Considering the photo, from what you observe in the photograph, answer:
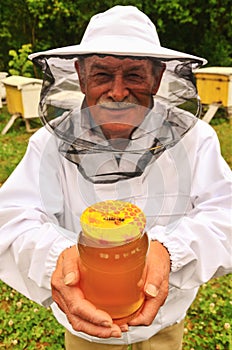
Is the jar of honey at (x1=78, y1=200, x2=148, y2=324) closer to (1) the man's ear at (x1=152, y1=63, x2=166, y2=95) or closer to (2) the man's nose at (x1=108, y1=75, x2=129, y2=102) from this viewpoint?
(2) the man's nose at (x1=108, y1=75, x2=129, y2=102)

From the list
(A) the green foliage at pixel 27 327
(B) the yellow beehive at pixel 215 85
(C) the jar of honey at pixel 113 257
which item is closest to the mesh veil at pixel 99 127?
(C) the jar of honey at pixel 113 257

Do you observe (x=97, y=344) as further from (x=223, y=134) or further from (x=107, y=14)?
(x=223, y=134)

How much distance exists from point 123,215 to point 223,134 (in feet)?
13.6

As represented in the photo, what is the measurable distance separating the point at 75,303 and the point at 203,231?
335 mm

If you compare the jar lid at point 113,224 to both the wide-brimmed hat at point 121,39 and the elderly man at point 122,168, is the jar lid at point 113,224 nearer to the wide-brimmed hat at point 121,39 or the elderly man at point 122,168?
the elderly man at point 122,168

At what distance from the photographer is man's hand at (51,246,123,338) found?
694 millimetres

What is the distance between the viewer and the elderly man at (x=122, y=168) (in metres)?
0.88

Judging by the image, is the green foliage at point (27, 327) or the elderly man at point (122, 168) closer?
the elderly man at point (122, 168)

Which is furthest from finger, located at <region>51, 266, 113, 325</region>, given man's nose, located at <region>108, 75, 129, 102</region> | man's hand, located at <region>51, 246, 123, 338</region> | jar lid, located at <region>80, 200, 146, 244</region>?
man's nose, located at <region>108, 75, 129, 102</region>

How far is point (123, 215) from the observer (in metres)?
0.68

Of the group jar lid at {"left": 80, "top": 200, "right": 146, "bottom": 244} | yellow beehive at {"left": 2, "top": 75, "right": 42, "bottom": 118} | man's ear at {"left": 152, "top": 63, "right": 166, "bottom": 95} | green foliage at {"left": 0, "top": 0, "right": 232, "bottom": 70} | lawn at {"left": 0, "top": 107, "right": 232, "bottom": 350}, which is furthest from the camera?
green foliage at {"left": 0, "top": 0, "right": 232, "bottom": 70}

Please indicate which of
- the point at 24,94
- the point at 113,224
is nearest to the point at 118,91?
the point at 113,224

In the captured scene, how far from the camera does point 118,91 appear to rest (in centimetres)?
90

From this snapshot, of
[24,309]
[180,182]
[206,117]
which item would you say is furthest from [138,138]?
[206,117]
